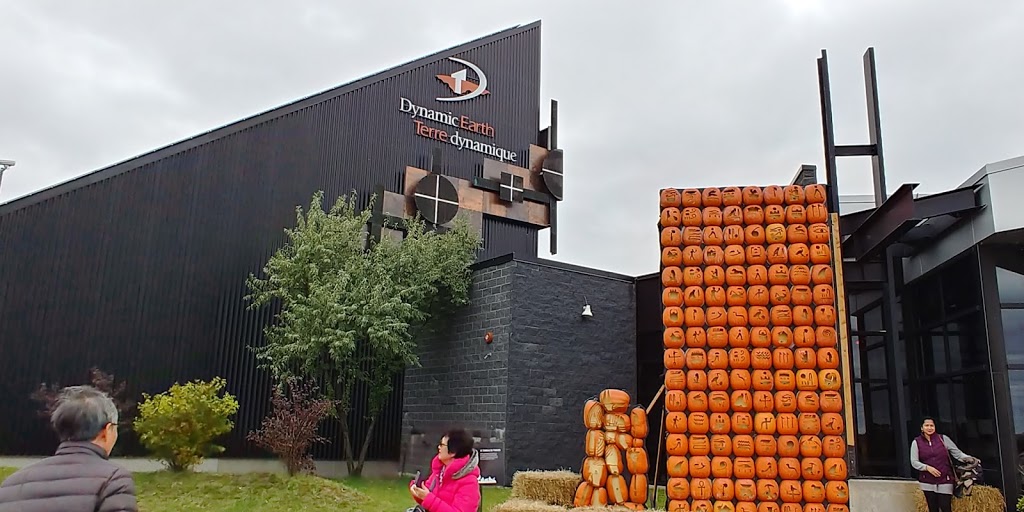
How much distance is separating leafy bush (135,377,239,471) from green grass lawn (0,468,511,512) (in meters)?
0.31

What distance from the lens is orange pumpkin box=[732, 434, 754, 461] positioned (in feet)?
28.3

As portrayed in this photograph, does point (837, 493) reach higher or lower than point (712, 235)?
lower

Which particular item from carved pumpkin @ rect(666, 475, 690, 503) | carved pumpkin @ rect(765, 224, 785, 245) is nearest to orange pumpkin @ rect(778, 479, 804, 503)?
carved pumpkin @ rect(666, 475, 690, 503)

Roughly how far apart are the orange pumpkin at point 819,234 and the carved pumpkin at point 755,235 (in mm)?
545

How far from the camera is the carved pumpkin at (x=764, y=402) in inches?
342

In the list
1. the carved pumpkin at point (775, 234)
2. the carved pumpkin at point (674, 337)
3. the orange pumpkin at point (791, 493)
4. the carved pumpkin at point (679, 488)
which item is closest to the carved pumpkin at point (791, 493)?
the orange pumpkin at point (791, 493)

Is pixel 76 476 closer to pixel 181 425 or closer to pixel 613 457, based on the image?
pixel 613 457

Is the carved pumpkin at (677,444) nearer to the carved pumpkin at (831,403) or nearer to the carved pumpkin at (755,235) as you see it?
the carved pumpkin at (831,403)

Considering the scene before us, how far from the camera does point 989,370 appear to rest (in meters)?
9.73

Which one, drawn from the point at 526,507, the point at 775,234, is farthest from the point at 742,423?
the point at 526,507

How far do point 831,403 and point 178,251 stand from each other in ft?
36.6

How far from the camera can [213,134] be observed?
14930 millimetres

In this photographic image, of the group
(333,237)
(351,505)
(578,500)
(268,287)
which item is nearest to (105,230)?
(268,287)

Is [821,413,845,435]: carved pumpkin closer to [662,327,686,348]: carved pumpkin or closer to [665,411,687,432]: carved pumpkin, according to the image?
[665,411,687,432]: carved pumpkin
